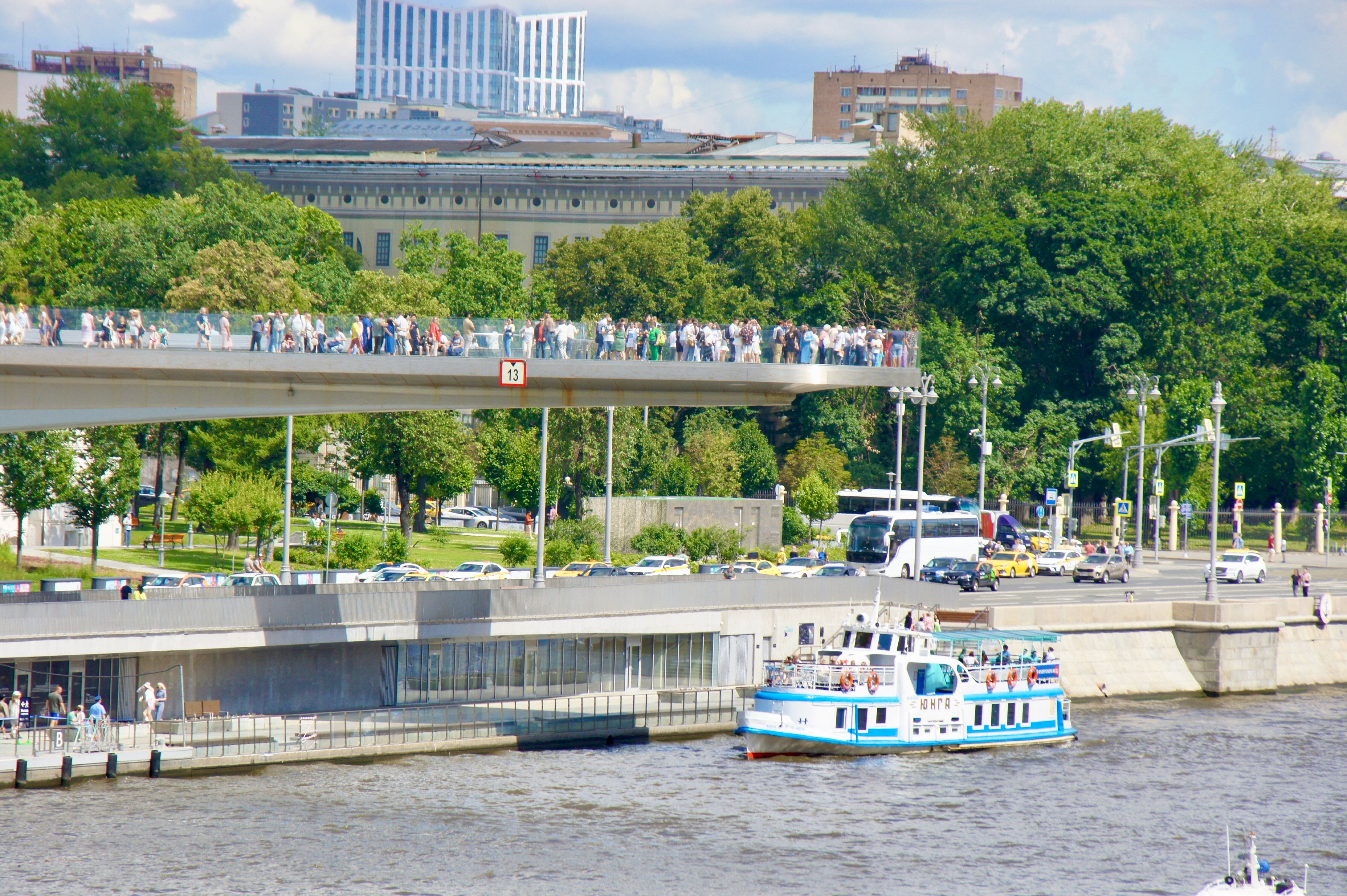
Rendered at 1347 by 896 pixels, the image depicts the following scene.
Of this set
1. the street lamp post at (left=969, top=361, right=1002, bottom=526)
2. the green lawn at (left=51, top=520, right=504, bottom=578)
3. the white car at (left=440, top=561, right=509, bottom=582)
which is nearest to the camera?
the white car at (left=440, top=561, right=509, bottom=582)

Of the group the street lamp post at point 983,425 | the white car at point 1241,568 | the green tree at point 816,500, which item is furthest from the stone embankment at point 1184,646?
the green tree at point 816,500

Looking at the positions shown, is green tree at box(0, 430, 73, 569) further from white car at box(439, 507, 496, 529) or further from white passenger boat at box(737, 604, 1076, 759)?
white car at box(439, 507, 496, 529)

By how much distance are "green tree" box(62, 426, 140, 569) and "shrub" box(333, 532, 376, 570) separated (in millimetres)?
7707

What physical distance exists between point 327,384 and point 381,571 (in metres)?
12.6

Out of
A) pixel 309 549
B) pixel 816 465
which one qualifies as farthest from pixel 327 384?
pixel 816 465

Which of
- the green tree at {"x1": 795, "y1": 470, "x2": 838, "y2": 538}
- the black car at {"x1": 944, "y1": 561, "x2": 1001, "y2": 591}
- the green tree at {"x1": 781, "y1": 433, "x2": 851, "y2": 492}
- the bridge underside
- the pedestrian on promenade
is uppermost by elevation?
the bridge underside

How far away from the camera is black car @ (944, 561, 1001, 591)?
65.9 meters

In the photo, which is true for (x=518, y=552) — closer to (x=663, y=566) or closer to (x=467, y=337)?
(x=663, y=566)

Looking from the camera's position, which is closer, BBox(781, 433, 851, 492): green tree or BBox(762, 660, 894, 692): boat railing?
BBox(762, 660, 894, 692): boat railing

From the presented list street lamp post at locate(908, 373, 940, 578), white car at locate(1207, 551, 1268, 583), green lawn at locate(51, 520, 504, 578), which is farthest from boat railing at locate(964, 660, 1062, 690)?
white car at locate(1207, 551, 1268, 583)

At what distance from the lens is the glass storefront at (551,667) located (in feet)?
155

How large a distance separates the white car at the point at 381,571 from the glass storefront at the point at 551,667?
6996 millimetres

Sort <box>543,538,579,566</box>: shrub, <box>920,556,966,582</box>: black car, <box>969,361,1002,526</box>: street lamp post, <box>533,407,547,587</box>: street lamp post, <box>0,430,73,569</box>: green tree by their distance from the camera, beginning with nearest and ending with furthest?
<box>533,407,547,587</box>: street lamp post
<box>0,430,73,569</box>: green tree
<box>920,556,966,582</box>: black car
<box>543,538,579,566</box>: shrub
<box>969,361,1002,526</box>: street lamp post

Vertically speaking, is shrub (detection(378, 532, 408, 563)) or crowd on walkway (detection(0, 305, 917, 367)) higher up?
crowd on walkway (detection(0, 305, 917, 367))
